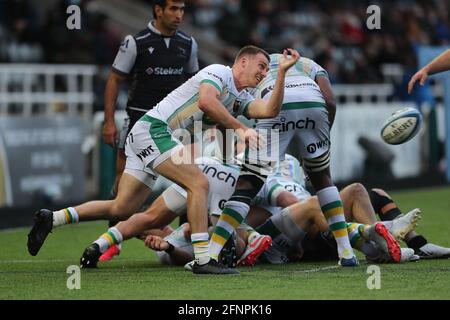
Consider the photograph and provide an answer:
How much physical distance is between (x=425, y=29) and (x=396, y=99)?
4993mm

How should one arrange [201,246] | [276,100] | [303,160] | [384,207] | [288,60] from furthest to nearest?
Result: [384,207], [303,160], [201,246], [276,100], [288,60]

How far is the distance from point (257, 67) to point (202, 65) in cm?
637

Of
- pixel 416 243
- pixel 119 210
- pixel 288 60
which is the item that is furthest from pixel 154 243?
pixel 416 243

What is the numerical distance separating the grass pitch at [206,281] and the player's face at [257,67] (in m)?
1.51

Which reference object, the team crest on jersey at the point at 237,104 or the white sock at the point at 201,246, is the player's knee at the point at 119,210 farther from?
the team crest on jersey at the point at 237,104

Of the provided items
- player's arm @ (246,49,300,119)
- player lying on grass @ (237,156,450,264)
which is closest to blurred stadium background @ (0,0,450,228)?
player lying on grass @ (237,156,450,264)

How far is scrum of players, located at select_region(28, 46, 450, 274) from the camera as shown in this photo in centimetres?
898

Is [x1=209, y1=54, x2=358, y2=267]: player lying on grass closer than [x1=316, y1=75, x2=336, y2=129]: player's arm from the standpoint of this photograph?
Yes

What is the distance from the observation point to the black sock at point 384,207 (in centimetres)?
962

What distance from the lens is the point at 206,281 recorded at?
8078mm

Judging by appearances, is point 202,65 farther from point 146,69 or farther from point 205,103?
point 205,103

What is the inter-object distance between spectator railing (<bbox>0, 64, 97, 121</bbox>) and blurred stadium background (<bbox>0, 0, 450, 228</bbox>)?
2 centimetres

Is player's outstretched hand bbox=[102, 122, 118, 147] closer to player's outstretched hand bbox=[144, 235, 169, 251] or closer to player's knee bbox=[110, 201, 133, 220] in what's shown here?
player's knee bbox=[110, 201, 133, 220]
